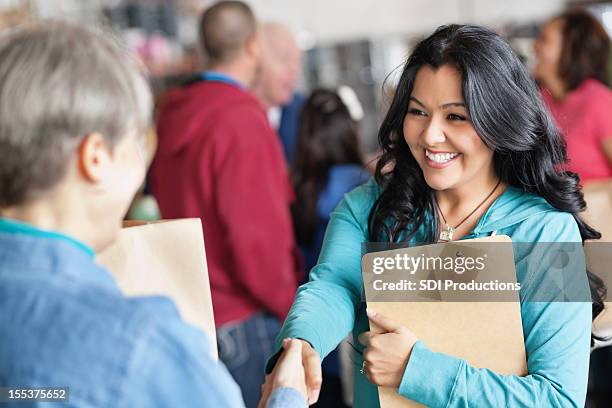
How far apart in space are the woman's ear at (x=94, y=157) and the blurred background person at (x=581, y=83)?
2065 millimetres

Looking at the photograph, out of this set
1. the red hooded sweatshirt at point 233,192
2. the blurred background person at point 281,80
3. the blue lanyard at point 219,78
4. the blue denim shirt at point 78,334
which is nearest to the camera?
the blue denim shirt at point 78,334

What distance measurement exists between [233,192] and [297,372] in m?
1.22

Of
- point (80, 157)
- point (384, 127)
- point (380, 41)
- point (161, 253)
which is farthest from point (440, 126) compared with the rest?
point (380, 41)

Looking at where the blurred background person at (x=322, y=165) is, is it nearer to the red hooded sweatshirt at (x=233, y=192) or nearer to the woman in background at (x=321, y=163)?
the woman in background at (x=321, y=163)

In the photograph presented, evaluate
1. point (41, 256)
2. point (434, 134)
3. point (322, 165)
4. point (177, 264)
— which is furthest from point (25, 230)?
point (322, 165)

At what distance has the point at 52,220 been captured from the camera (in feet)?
2.62

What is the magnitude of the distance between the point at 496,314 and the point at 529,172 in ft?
0.92

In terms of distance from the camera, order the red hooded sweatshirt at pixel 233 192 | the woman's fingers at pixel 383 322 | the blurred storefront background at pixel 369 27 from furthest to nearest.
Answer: the blurred storefront background at pixel 369 27 < the red hooded sweatshirt at pixel 233 192 < the woman's fingers at pixel 383 322

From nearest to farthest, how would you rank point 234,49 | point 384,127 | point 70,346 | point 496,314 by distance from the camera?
point 70,346 < point 496,314 < point 384,127 < point 234,49

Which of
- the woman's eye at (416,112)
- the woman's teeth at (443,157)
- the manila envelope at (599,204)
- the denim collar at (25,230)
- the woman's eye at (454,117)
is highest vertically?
the woman's eye at (416,112)

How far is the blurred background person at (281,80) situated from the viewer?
3.59 m

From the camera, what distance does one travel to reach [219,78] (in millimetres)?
2471

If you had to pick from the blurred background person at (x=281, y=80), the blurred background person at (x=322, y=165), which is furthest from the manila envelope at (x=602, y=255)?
the blurred background person at (x=281, y=80)

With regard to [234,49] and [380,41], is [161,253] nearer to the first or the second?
[234,49]
